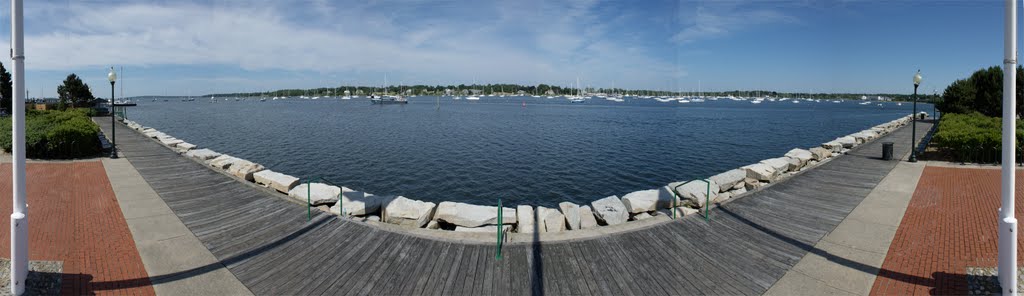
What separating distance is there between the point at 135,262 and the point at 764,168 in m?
14.7

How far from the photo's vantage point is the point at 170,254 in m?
7.15

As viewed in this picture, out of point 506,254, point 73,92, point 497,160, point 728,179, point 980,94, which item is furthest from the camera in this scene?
point 73,92

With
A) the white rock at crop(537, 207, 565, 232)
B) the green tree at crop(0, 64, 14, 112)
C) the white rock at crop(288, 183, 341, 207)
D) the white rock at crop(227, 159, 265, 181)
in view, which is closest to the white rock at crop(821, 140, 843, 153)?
the white rock at crop(537, 207, 565, 232)

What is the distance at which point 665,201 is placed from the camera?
10.0 metres

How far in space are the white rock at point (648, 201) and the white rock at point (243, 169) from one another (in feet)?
33.3

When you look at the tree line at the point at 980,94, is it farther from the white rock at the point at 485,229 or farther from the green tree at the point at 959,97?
the white rock at the point at 485,229

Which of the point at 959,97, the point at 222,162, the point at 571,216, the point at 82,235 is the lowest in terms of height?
the point at 82,235

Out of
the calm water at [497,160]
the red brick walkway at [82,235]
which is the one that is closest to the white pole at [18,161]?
the red brick walkway at [82,235]

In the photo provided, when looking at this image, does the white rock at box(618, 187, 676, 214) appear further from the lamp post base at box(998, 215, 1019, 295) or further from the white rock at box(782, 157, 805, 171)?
the white rock at box(782, 157, 805, 171)

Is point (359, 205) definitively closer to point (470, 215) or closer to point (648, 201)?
point (470, 215)

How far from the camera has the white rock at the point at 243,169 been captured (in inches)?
A: 501

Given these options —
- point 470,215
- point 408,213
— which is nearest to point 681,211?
point 470,215

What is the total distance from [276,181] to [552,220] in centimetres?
724

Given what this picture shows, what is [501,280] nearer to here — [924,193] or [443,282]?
Result: [443,282]
